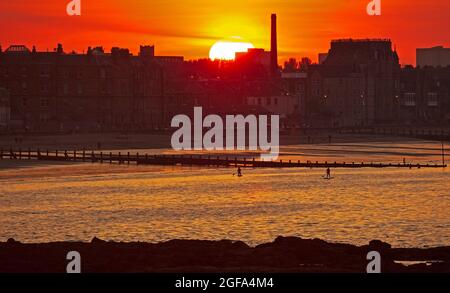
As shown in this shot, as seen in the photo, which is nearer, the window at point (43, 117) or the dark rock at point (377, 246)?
the dark rock at point (377, 246)

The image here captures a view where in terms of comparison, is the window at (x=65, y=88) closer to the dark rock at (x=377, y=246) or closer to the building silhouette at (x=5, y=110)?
the building silhouette at (x=5, y=110)

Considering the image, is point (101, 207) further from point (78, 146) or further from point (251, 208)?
point (78, 146)

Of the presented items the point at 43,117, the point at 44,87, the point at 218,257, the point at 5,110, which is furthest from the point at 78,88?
the point at 218,257

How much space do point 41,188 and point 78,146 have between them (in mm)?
55428

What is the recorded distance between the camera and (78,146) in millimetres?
139000

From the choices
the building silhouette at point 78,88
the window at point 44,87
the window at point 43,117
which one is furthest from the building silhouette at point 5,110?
the window at point 44,87

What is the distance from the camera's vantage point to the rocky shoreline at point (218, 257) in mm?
37469

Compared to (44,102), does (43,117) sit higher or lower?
lower

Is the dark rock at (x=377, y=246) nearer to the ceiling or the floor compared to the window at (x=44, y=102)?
nearer to the floor

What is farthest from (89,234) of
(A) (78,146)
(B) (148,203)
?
(A) (78,146)

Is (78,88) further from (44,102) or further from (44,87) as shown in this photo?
(44,102)

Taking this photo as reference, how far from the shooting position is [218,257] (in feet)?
132

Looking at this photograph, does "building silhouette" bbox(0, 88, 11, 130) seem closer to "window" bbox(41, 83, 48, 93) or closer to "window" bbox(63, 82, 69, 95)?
"window" bbox(41, 83, 48, 93)

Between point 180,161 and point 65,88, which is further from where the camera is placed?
point 65,88
